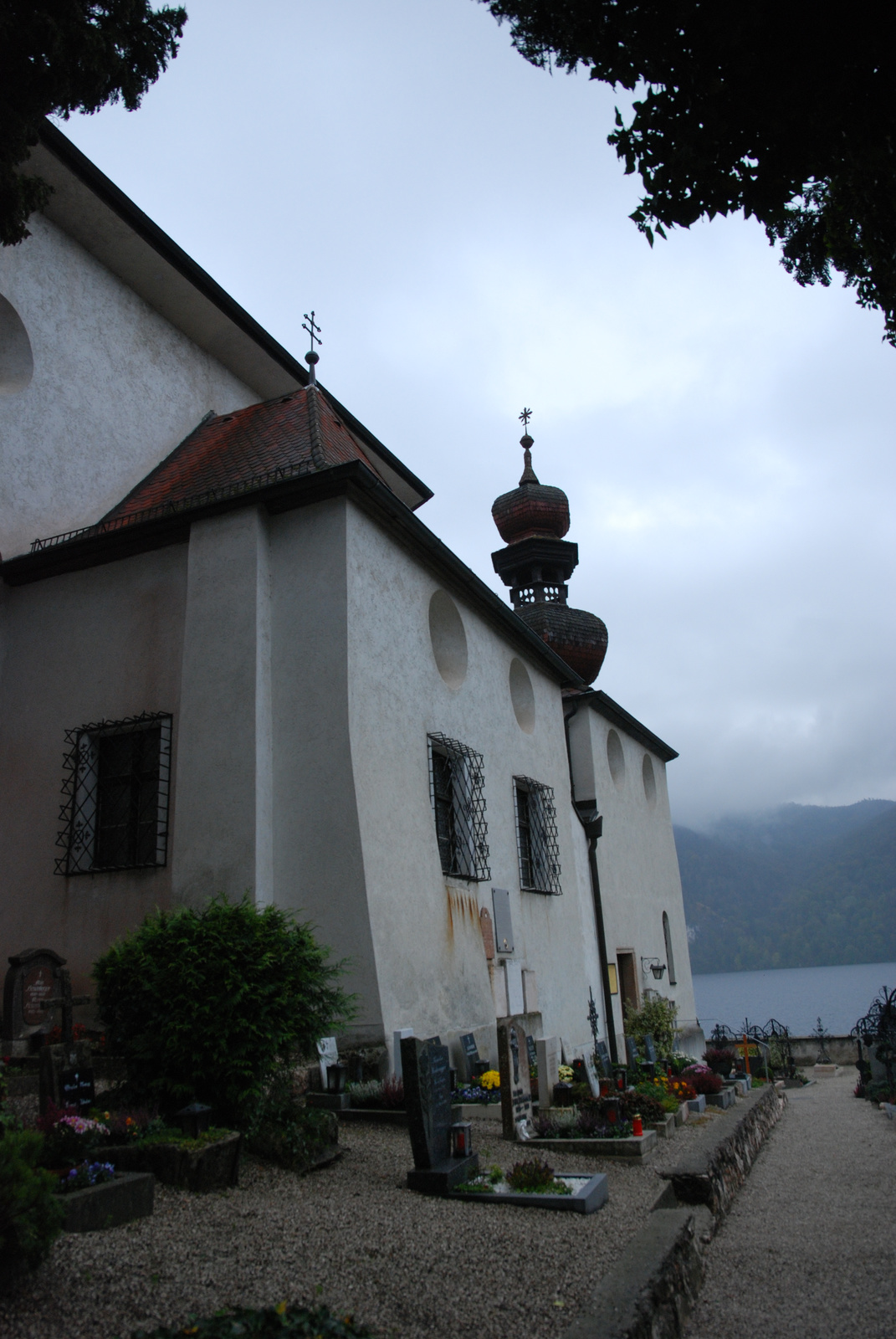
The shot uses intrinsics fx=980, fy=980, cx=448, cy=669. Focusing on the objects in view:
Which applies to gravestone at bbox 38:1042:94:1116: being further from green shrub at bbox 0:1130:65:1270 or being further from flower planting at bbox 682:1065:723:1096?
flower planting at bbox 682:1065:723:1096

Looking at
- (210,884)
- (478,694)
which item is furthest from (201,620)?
(478,694)

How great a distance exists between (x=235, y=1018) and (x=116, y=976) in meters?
1.12

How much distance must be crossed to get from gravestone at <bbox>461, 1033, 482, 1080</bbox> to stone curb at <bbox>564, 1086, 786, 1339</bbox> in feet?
8.10

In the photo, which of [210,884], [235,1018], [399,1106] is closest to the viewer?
[235,1018]

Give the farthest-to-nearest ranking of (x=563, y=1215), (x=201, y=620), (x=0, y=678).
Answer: (x=0, y=678)
(x=201, y=620)
(x=563, y=1215)

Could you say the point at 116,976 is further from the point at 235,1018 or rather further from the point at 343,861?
the point at 343,861

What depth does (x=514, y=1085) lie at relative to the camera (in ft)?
28.2

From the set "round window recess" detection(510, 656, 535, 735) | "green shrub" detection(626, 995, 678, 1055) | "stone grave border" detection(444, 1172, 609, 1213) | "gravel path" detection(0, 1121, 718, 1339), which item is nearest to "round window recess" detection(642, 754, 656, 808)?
"green shrub" detection(626, 995, 678, 1055)

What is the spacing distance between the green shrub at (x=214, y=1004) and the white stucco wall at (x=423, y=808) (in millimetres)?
2231

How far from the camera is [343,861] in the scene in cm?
950

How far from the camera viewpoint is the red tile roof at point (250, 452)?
11898 millimetres

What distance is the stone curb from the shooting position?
4.16 metres

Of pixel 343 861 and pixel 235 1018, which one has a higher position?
pixel 343 861

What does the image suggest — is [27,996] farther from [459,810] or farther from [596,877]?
[596,877]
